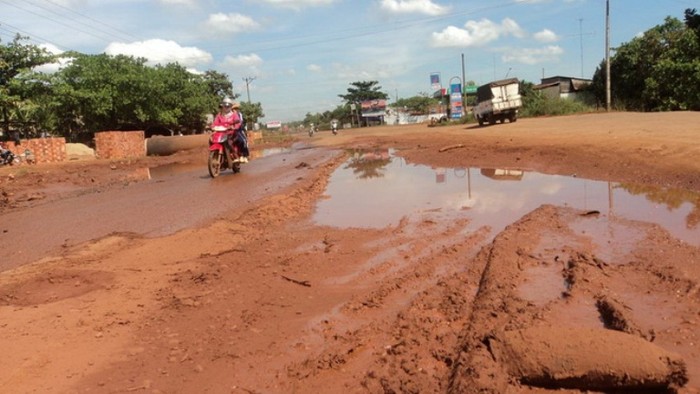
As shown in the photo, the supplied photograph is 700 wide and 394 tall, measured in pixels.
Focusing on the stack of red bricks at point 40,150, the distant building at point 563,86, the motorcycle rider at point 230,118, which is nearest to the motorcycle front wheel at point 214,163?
the motorcycle rider at point 230,118

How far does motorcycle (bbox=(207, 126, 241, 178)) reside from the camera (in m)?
11.8

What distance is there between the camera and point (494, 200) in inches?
296

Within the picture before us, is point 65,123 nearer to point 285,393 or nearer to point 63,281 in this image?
point 63,281

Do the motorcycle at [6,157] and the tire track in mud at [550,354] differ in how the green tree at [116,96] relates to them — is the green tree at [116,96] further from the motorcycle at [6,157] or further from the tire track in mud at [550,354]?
the tire track in mud at [550,354]

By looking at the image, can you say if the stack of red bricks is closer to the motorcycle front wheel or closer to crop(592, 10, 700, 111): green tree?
the motorcycle front wheel

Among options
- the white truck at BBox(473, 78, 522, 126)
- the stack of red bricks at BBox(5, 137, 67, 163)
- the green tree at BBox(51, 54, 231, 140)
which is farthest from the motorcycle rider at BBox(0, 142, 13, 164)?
the white truck at BBox(473, 78, 522, 126)

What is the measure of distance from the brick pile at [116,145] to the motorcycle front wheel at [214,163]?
43.1 ft

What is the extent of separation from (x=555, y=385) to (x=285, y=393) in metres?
1.28

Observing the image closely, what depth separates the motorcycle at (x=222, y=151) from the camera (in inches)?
465

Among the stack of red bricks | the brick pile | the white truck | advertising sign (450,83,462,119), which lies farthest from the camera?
advertising sign (450,83,462,119)

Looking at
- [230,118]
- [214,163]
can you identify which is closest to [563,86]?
[230,118]

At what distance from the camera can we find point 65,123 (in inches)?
1136

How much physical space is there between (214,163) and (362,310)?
364 inches

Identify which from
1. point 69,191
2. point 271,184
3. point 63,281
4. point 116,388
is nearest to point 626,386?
point 116,388
